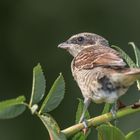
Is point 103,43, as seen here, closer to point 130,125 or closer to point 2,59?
point 130,125

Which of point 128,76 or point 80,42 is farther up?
point 128,76

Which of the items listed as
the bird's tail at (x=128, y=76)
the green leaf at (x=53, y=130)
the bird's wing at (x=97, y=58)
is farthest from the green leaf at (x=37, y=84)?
the bird's wing at (x=97, y=58)

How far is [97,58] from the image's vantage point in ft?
14.8

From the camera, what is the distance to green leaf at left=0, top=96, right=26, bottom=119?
124 inches

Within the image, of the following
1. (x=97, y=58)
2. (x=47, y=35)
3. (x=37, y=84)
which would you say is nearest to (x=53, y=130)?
(x=37, y=84)

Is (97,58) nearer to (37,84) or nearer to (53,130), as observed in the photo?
(37,84)

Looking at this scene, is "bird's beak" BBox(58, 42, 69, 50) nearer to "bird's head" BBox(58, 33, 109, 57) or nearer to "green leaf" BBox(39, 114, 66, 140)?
"bird's head" BBox(58, 33, 109, 57)

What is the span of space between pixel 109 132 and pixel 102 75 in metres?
1.01

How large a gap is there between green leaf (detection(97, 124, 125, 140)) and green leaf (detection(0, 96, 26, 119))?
0.33 meters

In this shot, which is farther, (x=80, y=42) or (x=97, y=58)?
(x=80, y=42)

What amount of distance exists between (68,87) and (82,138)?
6.66m

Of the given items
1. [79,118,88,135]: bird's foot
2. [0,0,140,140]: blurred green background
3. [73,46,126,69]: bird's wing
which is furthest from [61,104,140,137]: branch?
[0,0,140,140]: blurred green background

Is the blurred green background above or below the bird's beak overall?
below

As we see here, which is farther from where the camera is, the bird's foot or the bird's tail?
the bird's tail
